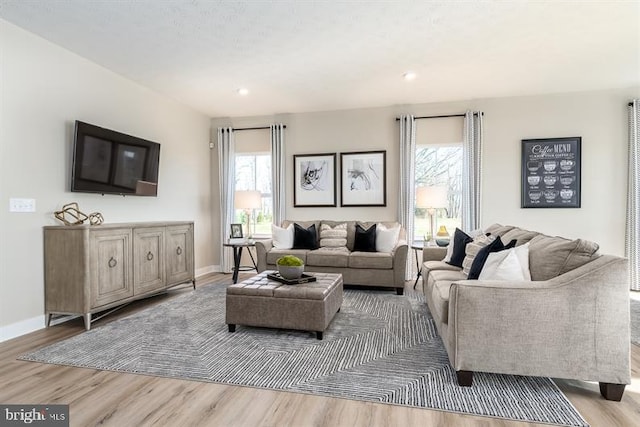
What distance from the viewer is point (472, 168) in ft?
16.4

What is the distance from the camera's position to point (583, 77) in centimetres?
419

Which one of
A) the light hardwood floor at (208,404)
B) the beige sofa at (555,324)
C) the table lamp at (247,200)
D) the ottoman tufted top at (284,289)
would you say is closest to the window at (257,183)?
the table lamp at (247,200)

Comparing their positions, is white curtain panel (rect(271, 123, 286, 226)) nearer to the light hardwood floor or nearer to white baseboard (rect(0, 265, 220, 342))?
white baseboard (rect(0, 265, 220, 342))

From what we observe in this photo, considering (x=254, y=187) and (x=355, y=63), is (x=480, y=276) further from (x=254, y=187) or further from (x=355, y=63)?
(x=254, y=187)

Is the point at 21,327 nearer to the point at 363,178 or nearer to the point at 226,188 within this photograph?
the point at 226,188

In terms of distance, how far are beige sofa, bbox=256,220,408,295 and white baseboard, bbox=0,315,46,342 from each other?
240 cm

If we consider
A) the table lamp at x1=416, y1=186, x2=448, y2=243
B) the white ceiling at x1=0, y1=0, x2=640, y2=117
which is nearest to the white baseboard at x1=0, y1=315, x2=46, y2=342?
the white ceiling at x1=0, y1=0, x2=640, y2=117

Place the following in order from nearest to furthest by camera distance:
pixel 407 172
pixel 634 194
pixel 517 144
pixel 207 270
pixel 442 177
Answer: pixel 634 194
pixel 517 144
pixel 407 172
pixel 442 177
pixel 207 270

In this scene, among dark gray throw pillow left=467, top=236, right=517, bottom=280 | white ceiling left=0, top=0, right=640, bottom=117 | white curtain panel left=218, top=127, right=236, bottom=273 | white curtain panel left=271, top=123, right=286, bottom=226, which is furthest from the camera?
white curtain panel left=218, top=127, right=236, bottom=273

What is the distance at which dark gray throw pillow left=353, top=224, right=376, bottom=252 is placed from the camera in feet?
15.4

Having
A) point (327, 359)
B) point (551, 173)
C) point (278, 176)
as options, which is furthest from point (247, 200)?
Result: point (551, 173)

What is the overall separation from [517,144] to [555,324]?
12.3 ft

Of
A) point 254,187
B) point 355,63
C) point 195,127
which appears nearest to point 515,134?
point 355,63

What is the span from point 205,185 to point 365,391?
15.8ft
